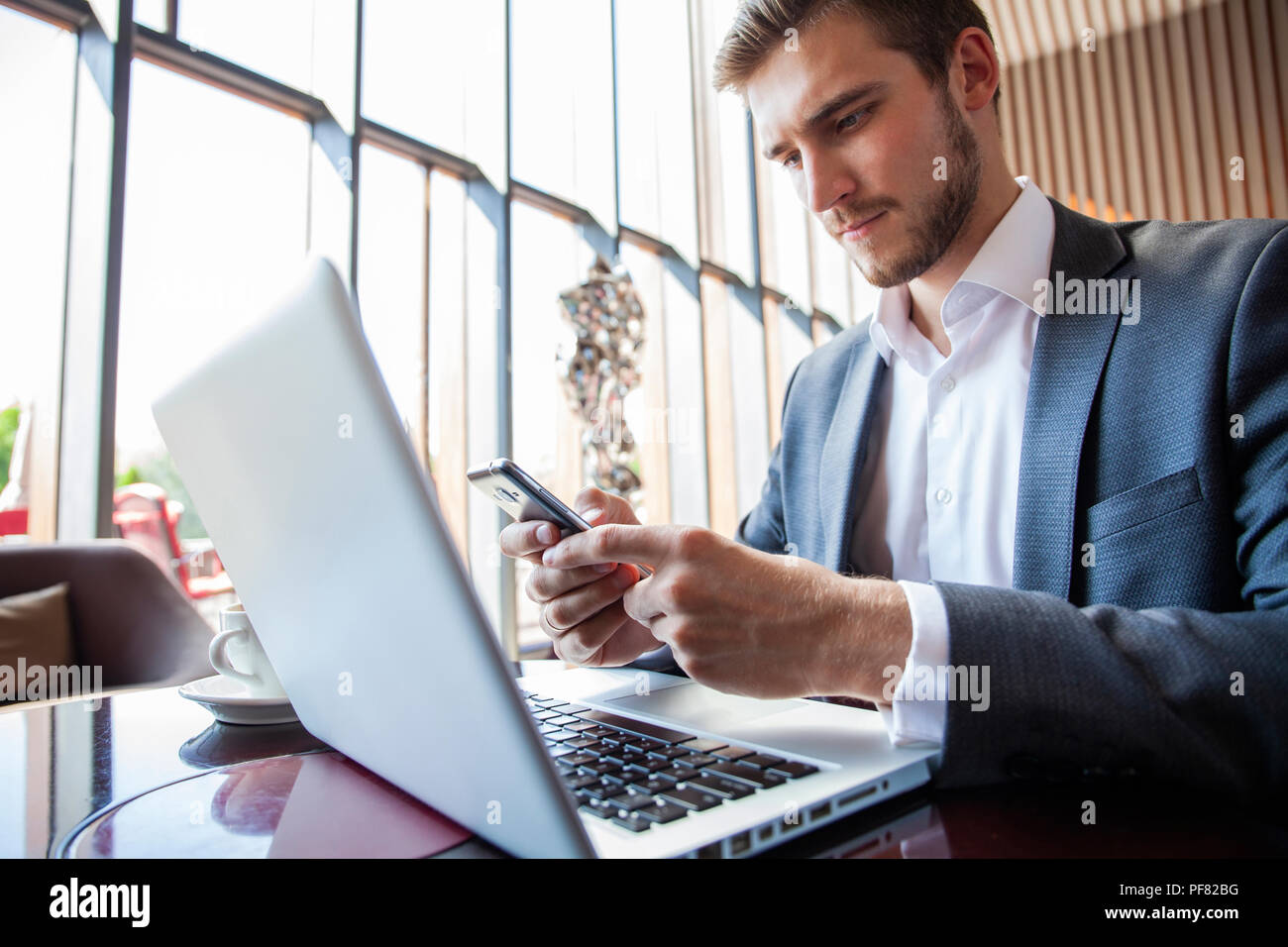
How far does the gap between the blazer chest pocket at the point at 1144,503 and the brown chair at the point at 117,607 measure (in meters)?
1.83

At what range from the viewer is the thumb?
0.95 metres

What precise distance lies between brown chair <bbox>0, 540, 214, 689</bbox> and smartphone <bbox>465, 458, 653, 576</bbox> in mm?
1475

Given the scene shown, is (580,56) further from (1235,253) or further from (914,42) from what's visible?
(1235,253)

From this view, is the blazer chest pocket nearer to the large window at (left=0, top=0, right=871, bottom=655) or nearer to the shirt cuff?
the shirt cuff

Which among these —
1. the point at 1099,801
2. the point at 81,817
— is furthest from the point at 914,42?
the point at 81,817

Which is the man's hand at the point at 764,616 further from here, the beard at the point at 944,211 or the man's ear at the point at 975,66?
the man's ear at the point at 975,66

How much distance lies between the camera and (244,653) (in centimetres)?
88

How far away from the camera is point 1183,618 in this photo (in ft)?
2.09

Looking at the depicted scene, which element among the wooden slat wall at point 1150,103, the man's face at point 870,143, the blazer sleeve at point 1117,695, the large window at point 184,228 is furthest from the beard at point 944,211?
the wooden slat wall at point 1150,103

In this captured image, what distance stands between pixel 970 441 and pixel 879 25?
0.65 meters

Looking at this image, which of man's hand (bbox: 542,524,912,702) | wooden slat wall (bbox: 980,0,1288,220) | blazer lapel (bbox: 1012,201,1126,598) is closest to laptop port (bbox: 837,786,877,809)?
man's hand (bbox: 542,524,912,702)

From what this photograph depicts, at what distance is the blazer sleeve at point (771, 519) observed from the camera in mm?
1503

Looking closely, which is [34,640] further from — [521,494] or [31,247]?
[521,494]

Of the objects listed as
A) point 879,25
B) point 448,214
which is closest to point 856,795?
point 879,25
